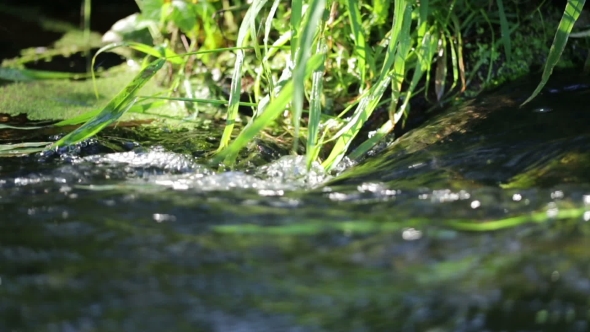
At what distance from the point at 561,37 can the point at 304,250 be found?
0.89m

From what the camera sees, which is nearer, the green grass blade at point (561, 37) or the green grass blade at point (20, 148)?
the green grass blade at point (561, 37)

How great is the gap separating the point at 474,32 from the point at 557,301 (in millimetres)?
1346

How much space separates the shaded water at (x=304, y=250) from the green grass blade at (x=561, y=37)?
19cm

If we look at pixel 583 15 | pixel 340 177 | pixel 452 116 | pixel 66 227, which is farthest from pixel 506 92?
pixel 66 227

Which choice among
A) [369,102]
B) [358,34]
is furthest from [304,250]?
[358,34]

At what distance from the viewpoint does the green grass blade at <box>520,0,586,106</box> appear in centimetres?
155

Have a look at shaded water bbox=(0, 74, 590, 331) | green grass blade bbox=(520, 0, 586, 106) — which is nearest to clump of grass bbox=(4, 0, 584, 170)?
green grass blade bbox=(520, 0, 586, 106)

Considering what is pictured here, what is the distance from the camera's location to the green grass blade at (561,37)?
61.1 inches

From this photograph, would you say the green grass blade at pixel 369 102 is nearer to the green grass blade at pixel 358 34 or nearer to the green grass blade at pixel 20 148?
the green grass blade at pixel 358 34

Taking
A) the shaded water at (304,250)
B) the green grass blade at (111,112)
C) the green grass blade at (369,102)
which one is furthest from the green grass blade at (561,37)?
the green grass blade at (111,112)

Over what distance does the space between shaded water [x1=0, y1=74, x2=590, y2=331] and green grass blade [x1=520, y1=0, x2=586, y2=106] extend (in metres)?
0.19

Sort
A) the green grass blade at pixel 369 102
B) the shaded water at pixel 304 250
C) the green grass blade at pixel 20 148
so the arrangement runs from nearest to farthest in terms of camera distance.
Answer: the shaded water at pixel 304 250
the green grass blade at pixel 369 102
the green grass blade at pixel 20 148

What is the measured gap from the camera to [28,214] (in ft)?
4.07

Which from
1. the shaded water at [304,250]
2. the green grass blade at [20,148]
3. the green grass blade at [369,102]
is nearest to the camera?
the shaded water at [304,250]
